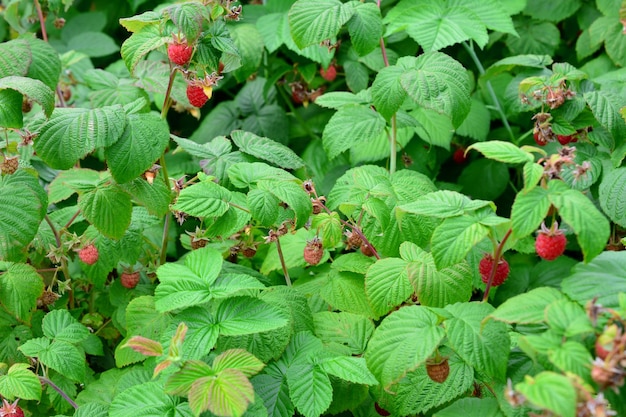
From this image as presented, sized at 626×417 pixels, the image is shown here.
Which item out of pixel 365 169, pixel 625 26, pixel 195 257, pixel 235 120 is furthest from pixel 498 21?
pixel 195 257

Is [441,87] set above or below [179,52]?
below

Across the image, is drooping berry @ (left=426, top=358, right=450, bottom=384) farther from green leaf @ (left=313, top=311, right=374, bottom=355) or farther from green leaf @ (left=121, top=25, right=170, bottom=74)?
green leaf @ (left=121, top=25, right=170, bottom=74)

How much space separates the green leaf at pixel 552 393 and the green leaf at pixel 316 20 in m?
1.01

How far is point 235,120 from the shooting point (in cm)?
252

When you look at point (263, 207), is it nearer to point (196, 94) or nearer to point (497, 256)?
point (196, 94)

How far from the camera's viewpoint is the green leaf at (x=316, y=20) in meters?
1.70

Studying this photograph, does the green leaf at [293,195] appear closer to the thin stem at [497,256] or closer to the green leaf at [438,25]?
the thin stem at [497,256]

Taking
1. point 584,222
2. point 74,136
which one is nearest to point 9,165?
point 74,136

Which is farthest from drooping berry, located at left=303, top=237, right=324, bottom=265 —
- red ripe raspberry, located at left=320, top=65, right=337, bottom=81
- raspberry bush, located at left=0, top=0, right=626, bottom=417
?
red ripe raspberry, located at left=320, top=65, right=337, bottom=81

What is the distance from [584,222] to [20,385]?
1027 mm

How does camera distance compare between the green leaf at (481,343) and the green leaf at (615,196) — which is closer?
the green leaf at (481,343)

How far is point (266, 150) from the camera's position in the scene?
177 cm

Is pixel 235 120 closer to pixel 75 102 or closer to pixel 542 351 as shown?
pixel 75 102

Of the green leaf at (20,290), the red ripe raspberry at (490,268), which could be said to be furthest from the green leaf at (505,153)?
the green leaf at (20,290)
